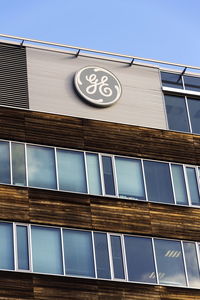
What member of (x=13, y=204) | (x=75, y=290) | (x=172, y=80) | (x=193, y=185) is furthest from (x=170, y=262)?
(x=172, y=80)

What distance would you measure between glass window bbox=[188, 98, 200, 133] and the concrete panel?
1.57 meters

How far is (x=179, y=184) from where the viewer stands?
43312 mm

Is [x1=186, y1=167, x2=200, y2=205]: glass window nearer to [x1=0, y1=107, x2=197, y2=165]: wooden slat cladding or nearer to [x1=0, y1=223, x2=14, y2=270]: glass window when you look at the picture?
[x1=0, y1=107, x2=197, y2=165]: wooden slat cladding

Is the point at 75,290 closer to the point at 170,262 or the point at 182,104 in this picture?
the point at 170,262

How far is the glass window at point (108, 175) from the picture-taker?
41.7 m

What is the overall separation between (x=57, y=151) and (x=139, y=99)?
5.36 metres

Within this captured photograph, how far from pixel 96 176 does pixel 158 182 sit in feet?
9.85

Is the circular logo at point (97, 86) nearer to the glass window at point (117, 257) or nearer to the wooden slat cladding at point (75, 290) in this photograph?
the glass window at point (117, 257)

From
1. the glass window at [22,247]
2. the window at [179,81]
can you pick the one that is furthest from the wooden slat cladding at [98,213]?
the window at [179,81]

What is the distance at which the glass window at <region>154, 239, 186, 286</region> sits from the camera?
4039cm

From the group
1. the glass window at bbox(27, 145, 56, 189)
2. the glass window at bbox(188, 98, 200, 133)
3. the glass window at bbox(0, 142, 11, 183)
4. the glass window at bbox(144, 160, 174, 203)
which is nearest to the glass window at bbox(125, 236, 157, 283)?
the glass window at bbox(144, 160, 174, 203)

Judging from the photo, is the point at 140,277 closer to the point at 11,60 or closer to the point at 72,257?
the point at 72,257

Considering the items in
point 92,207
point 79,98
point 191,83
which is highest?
point 191,83

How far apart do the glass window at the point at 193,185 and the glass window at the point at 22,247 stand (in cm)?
846
